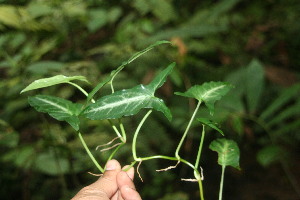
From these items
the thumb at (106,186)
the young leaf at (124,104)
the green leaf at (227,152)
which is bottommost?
the thumb at (106,186)

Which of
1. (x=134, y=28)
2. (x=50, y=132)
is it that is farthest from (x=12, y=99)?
(x=134, y=28)

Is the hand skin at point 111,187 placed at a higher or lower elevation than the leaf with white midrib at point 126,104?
lower

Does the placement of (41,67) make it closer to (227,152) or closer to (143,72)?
(143,72)

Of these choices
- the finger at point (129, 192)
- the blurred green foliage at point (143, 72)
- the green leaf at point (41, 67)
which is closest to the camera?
the finger at point (129, 192)

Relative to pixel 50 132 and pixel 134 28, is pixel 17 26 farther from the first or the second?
pixel 134 28

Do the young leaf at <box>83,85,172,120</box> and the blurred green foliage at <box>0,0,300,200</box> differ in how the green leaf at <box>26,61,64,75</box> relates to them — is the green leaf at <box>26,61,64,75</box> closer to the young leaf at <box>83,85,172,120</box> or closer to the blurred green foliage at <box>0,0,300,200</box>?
the blurred green foliage at <box>0,0,300,200</box>

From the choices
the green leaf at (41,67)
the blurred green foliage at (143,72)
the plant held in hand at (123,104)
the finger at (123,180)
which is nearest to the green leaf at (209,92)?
the plant held in hand at (123,104)

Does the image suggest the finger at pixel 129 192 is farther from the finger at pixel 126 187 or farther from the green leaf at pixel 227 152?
the green leaf at pixel 227 152

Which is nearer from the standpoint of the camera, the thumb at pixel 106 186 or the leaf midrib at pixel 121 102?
the leaf midrib at pixel 121 102

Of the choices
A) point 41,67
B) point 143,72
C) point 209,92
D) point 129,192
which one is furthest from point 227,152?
point 143,72
